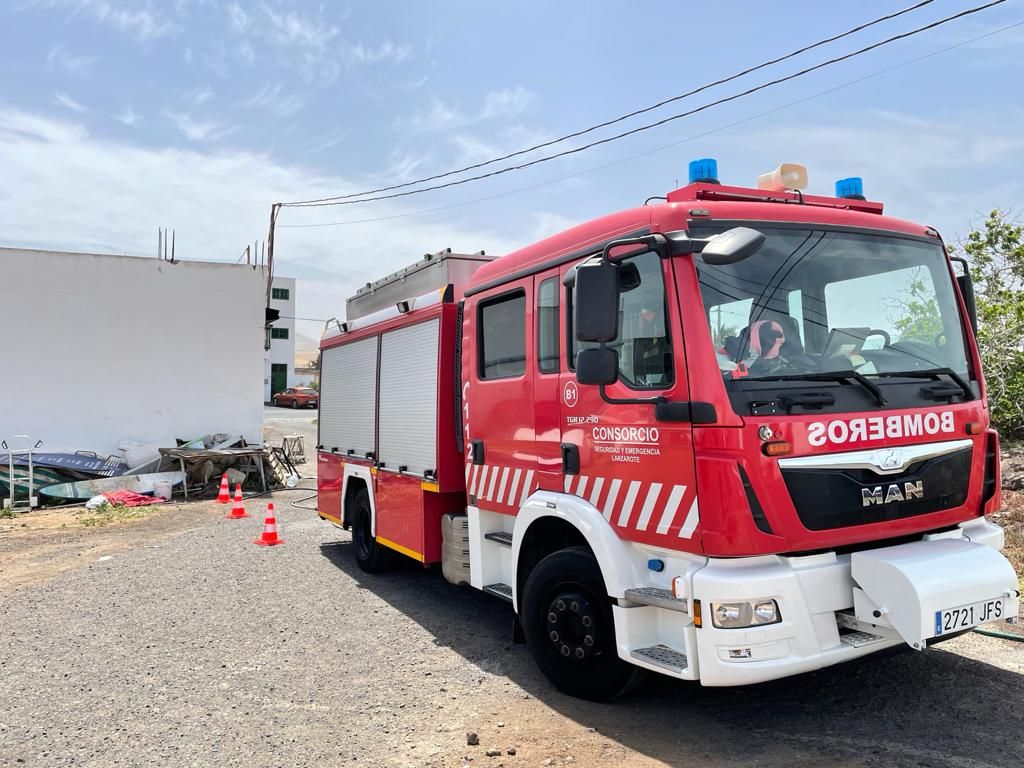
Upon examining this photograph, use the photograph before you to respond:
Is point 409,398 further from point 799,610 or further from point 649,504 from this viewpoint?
point 799,610

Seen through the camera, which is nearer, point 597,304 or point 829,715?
point 597,304

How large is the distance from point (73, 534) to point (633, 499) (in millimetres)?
9198

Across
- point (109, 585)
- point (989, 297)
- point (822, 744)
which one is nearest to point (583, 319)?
point (822, 744)

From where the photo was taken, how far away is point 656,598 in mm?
3625

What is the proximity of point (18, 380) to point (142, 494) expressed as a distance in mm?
3173

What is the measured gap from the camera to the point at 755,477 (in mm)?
3355

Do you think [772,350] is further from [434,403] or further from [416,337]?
[416,337]

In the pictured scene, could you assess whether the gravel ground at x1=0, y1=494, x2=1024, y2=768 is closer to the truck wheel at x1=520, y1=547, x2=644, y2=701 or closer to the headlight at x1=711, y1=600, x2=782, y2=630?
the truck wheel at x1=520, y1=547, x2=644, y2=701

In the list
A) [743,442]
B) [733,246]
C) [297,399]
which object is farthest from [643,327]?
[297,399]

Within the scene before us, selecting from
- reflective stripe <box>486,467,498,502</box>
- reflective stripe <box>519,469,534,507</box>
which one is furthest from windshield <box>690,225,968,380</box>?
reflective stripe <box>486,467,498,502</box>

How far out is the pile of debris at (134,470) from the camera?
12570 mm

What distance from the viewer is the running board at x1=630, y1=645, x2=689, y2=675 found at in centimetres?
349

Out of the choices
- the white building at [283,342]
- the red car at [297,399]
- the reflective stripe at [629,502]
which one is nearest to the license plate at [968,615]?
the reflective stripe at [629,502]

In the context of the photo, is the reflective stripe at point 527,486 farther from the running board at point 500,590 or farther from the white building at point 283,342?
the white building at point 283,342
